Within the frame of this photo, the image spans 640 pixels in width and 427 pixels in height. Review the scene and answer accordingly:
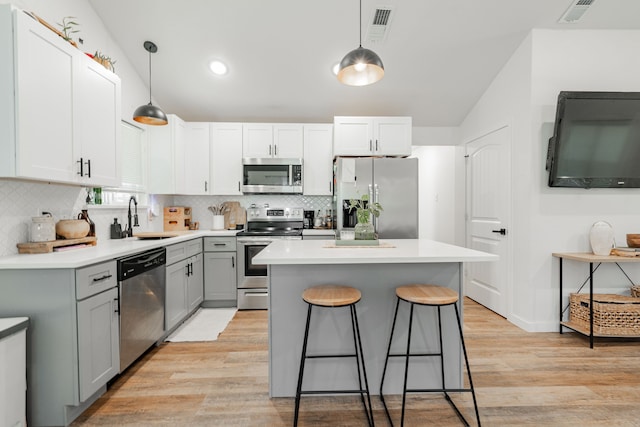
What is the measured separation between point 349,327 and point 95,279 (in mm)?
1644

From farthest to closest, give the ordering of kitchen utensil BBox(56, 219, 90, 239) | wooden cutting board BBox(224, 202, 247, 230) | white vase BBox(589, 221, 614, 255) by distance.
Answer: wooden cutting board BBox(224, 202, 247, 230) → white vase BBox(589, 221, 614, 255) → kitchen utensil BBox(56, 219, 90, 239)

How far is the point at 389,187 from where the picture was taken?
13.0ft

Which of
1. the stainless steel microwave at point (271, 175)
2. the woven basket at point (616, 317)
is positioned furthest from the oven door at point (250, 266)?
the woven basket at point (616, 317)

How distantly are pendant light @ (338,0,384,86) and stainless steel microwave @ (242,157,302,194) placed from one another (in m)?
2.06

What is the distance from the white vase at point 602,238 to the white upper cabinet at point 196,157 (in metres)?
4.38

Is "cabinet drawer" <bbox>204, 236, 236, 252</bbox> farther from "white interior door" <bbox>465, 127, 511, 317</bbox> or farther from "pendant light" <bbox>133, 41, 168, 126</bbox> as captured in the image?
"white interior door" <bbox>465, 127, 511, 317</bbox>

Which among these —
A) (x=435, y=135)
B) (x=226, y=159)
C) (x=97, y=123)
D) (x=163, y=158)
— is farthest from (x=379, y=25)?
(x=163, y=158)

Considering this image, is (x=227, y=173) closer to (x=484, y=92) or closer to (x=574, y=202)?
(x=484, y=92)

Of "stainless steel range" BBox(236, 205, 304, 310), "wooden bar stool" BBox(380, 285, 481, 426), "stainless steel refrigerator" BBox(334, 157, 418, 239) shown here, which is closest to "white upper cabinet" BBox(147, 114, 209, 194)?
"stainless steel range" BBox(236, 205, 304, 310)

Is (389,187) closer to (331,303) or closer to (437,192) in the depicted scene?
(437,192)

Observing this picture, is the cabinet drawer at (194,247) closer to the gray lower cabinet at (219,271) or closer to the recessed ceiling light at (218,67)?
the gray lower cabinet at (219,271)

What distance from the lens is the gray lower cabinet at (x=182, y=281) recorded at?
3.04 metres

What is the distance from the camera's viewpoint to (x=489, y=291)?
12.6ft

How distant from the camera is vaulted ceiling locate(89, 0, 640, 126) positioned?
9.95ft
